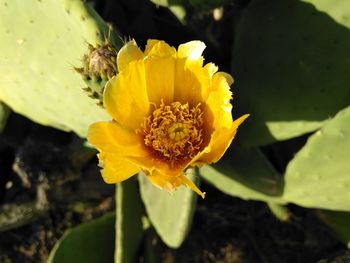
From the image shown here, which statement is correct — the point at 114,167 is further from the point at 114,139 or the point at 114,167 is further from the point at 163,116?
the point at 163,116

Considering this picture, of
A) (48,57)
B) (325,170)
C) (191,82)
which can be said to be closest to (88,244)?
(48,57)

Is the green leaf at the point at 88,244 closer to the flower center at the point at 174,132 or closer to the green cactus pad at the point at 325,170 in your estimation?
the green cactus pad at the point at 325,170

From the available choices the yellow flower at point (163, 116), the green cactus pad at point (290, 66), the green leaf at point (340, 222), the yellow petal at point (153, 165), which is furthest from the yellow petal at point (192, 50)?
the green leaf at point (340, 222)

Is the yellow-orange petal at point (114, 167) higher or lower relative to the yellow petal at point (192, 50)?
lower

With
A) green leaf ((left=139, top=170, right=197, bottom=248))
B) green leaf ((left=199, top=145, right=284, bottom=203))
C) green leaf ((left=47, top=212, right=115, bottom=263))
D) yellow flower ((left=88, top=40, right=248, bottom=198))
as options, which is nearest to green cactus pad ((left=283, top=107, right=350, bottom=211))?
green leaf ((left=199, top=145, right=284, bottom=203))

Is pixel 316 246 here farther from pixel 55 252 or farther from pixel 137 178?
pixel 55 252

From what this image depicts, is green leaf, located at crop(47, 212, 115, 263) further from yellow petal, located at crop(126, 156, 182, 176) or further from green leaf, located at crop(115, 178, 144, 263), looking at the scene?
yellow petal, located at crop(126, 156, 182, 176)

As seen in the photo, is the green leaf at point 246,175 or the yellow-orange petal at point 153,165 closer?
the yellow-orange petal at point 153,165

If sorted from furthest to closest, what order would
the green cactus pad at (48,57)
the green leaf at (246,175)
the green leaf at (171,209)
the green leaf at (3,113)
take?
the green leaf at (3,113)
the green leaf at (246,175)
the green leaf at (171,209)
the green cactus pad at (48,57)
